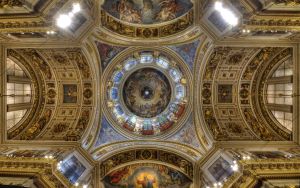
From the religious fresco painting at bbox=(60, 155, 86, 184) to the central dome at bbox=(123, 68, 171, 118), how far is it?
5.80 metres

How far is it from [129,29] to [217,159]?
9.46 m

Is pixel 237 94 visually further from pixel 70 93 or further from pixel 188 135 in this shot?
pixel 70 93

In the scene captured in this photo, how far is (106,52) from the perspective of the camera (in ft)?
62.1

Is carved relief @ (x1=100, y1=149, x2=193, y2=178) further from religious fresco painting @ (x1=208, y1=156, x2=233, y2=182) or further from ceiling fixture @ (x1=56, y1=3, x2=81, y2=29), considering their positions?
ceiling fixture @ (x1=56, y1=3, x2=81, y2=29)

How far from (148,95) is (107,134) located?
408 centimetres

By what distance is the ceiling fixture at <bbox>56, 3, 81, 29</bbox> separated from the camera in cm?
1330

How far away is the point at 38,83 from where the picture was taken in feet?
61.7

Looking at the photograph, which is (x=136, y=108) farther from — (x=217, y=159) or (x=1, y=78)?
(x=1, y=78)

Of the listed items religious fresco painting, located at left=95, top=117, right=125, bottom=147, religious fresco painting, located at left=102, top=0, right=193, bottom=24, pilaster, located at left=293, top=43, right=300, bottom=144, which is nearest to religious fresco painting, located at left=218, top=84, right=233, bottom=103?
pilaster, located at left=293, top=43, right=300, bottom=144

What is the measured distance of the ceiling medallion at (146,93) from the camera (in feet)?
65.7

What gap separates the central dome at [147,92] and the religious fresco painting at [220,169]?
597 cm

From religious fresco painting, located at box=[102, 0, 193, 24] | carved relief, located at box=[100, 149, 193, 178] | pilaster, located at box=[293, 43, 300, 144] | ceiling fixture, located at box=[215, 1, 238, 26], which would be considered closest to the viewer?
ceiling fixture, located at box=[215, 1, 238, 26]

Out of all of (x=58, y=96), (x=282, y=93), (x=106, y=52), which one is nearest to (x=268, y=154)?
(x=282, y=93)

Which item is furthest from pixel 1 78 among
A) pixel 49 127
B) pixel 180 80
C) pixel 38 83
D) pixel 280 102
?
pixel 280 102
